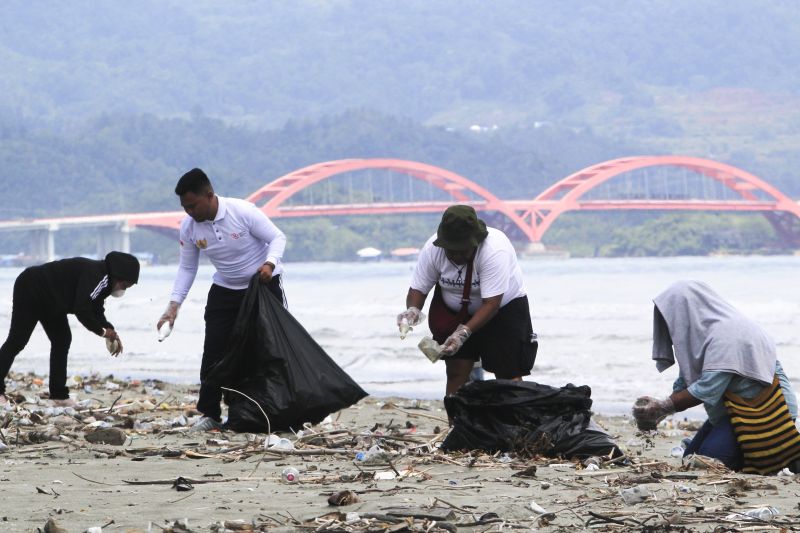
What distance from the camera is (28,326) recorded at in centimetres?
638

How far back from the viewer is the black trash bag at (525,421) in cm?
454

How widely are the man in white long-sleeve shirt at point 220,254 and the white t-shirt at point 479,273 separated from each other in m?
0.85

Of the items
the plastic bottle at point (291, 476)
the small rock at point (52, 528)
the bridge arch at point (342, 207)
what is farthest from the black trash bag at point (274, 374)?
the bridge arch at point (342, 207)

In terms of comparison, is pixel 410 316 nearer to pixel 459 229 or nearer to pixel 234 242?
pixel 459 229

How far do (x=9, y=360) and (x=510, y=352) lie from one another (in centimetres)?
275

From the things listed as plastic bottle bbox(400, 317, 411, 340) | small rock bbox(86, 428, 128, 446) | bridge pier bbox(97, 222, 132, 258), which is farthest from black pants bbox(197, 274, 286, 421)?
bridge pier bbox(97, 222, 132, 258)

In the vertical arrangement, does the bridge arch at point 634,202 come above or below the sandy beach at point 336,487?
above

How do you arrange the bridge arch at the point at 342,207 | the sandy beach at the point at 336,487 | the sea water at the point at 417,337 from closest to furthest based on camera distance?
the sandy beach at the point at 336,487 < the sea water at the point at 417,337 < the bridge arch at the point at 342,207

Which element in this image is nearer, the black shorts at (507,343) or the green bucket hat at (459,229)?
the green bucket hat at (459,229)

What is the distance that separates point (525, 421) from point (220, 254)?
183 cm

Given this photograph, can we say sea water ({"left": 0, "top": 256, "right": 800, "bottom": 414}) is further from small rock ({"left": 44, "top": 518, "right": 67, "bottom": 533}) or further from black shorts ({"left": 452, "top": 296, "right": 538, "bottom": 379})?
small rock ({"left": 44, "top": 518, "right": 67, "bottom": 533})

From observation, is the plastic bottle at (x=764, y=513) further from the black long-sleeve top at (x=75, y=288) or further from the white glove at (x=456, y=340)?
the black long-sleeve top at (x=75, y=288)

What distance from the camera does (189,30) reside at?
7067 inches

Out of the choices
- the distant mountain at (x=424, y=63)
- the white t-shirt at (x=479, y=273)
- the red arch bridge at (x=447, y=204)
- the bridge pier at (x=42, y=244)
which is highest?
the distant mountain at (x=424, y=63)
